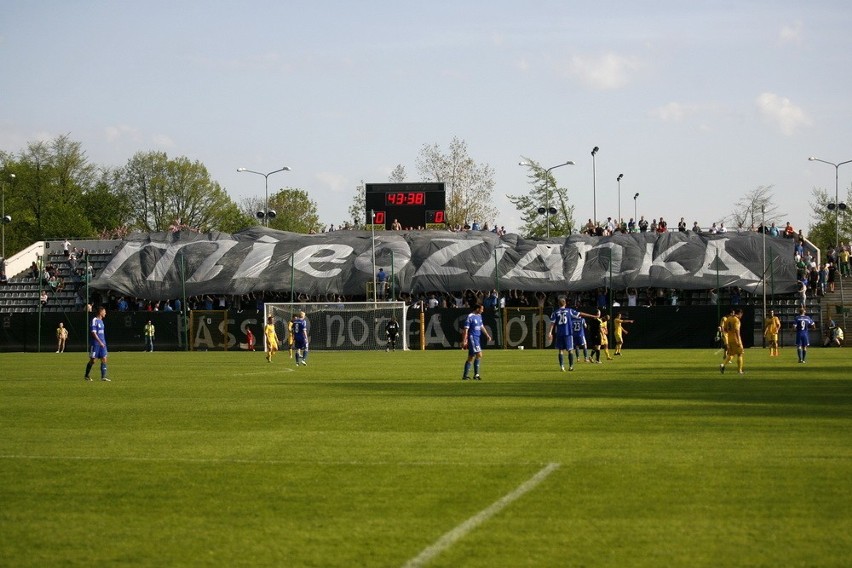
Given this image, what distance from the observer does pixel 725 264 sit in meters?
60.9

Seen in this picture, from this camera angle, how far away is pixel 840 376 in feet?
96.3

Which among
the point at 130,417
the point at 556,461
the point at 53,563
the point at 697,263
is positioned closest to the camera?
the point at 53,563

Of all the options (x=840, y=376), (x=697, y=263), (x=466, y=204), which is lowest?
(x=840, y=376)

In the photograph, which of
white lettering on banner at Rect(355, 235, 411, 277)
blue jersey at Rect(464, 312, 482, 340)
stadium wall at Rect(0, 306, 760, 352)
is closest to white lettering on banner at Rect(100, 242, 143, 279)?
stadium wall at Rect(0, 306, 760, 352)

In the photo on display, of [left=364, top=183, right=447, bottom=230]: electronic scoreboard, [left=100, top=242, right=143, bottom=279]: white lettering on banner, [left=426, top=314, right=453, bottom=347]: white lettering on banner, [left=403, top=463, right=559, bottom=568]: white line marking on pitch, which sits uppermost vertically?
[left=364, top=183, right=447, bottom=230]: electronic scoreboard

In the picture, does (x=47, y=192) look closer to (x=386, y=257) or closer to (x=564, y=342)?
(x=386, y=257)

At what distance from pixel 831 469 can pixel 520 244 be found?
54.4m

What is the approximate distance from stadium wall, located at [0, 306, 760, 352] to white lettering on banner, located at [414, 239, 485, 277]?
5907 mm

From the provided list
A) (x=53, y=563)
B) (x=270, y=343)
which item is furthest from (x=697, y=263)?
(x=53, y=563)

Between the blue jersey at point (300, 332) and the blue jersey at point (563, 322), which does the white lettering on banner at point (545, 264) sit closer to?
the blue jersey at point (300, 332)

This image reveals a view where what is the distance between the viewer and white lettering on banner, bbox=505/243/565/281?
62875 mm

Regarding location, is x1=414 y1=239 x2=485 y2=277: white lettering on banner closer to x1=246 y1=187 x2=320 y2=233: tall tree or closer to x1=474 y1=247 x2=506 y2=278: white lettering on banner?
x1=474 y1=247 x2=506 y2=278: white lettering on banner

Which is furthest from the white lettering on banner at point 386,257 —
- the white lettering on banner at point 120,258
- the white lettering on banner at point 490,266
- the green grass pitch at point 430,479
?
the green grass pitch at point 430,479

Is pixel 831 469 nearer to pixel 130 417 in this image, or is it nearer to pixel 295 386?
pixel 130 417
